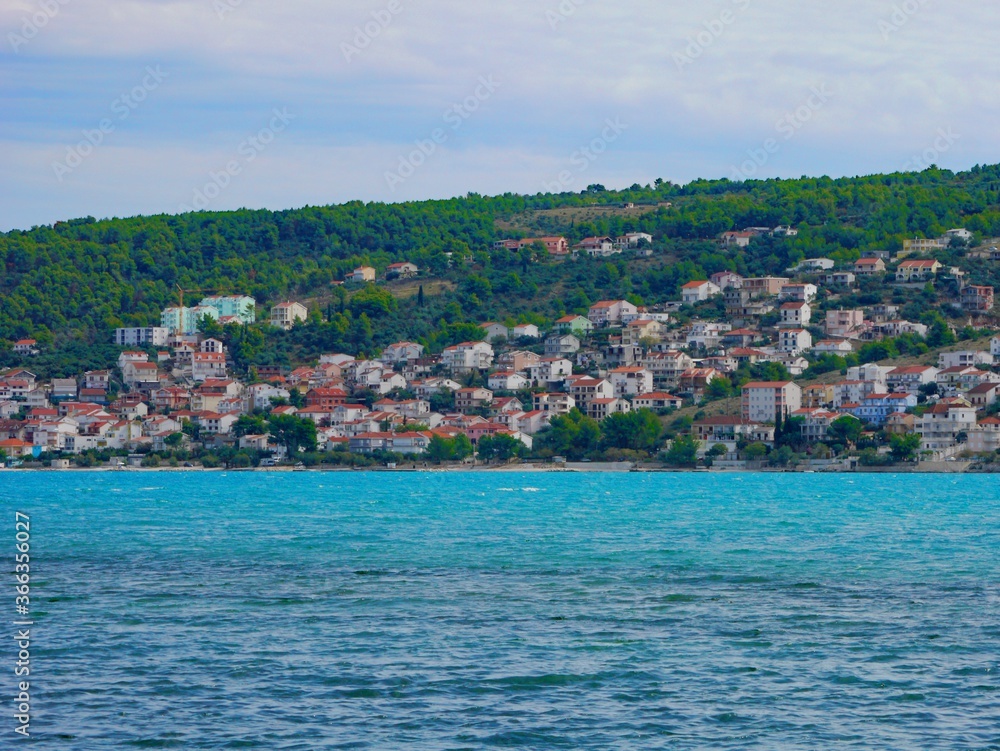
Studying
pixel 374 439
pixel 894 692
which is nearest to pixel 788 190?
pixel 374 439

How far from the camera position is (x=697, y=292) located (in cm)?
12619

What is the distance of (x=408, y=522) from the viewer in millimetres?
43250

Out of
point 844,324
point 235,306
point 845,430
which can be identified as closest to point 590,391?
point 844,324

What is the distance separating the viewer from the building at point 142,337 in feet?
422

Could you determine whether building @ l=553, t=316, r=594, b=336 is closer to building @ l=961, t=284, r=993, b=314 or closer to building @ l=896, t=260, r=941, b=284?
building @ l=896, t=260, r=941, b=284

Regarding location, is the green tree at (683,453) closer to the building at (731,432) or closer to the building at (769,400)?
the building at (731,432)

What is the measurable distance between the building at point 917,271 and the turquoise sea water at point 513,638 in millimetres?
83339

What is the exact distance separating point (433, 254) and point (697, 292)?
108 feet

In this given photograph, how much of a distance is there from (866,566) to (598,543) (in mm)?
7554

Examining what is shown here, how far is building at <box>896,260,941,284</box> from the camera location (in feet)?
391

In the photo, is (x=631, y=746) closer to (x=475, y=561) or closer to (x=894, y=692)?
(x=894, y=692)

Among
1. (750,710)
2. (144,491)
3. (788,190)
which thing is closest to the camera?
(750,710)

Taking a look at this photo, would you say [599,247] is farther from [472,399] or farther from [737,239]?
[472,399]

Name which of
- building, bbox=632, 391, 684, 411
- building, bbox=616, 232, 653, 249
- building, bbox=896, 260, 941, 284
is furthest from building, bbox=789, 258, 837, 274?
building, bbox=632, 391, 684, 411
